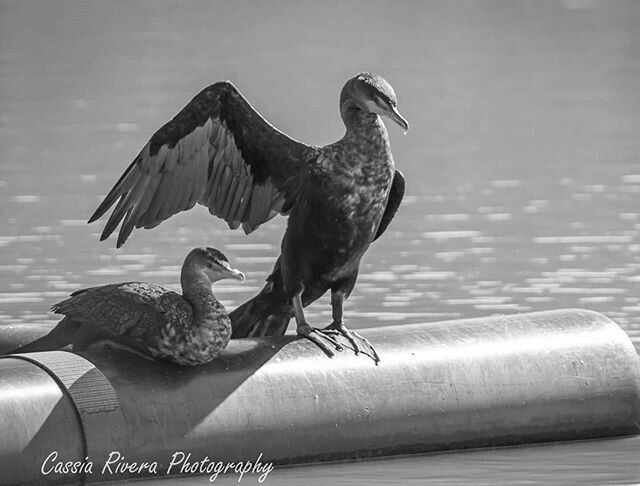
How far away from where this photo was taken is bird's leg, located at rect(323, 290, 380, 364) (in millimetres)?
7867

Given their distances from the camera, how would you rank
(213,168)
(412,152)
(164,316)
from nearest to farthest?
(164,316), (213,168), (412,152)

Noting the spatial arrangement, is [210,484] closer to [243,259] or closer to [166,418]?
[166,418]

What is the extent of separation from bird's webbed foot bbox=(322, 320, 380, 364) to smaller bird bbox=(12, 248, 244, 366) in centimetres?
58

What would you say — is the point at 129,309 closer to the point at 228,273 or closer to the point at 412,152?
the point at 228,273

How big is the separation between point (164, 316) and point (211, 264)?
1.15 ft

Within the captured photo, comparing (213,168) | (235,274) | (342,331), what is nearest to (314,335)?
(342,331)

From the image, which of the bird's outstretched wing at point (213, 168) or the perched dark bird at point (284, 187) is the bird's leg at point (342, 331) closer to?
the perched dark bird at point (284, 187)

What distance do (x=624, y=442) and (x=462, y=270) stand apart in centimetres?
415

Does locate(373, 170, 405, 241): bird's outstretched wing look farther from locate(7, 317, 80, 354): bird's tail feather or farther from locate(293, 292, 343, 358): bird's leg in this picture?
locate(7, 317, 80, 354): bird's tail feather

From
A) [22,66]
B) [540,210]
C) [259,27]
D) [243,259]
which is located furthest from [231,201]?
[259,27]

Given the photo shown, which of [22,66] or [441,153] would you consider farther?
[22,66]

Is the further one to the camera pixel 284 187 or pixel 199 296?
pixel 284 187

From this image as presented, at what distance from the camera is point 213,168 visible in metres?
8.38

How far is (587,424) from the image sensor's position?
320 inches
